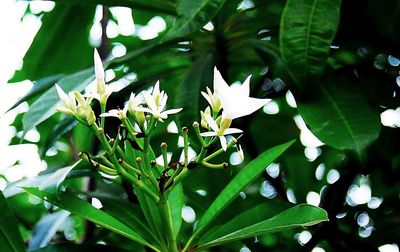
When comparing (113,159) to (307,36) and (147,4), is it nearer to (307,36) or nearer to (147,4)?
(307,36)

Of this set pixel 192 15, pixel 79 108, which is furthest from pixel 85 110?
pixel 192 15

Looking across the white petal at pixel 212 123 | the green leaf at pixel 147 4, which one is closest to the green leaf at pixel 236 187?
the white petal at pixel 212 123

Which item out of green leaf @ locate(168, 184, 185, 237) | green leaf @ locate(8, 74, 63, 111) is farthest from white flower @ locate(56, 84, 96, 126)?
green leaf @ locate(8, 74, 63, 111)

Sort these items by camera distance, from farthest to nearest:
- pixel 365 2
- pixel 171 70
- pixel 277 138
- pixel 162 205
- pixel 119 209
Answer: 1. pixel 277 138
2. pixel 171 70
3. pixel 365 2
4. pixel 119 209
5. pixel 162 205

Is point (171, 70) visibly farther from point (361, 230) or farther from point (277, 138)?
point (361, 230)

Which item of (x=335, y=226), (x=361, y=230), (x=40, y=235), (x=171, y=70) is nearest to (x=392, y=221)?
(x=361, y=230)

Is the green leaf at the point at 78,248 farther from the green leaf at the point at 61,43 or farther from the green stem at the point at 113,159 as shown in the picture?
the green leaf at the point at 61,43
